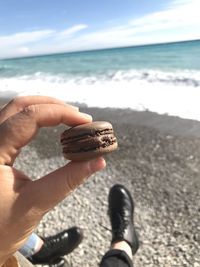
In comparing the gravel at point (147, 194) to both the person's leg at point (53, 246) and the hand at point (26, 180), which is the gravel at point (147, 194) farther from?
the hand at point (26, 180)

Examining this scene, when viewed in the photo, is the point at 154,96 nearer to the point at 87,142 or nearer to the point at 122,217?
the point at 122,217

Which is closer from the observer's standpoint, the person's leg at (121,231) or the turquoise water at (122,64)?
the person's leg at (121,231)

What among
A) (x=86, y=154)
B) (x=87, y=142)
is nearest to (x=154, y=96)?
(x=87, y=142)

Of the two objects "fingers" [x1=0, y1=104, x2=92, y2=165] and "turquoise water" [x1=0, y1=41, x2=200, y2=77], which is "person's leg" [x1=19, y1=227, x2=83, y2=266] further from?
"turquoise water" [x1=0, y1=41, x2=200, y2=77]

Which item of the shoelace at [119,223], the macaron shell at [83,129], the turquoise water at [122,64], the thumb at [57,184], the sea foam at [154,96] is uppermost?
the macaron shell at [83,129]

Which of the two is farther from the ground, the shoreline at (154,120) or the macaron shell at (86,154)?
the macaron shell at (86,154)

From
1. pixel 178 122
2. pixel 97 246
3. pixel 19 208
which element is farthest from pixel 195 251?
pixel 178 122

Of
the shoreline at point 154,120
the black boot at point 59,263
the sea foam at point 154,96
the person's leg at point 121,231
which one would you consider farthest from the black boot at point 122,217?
the sea foam at point 154,96

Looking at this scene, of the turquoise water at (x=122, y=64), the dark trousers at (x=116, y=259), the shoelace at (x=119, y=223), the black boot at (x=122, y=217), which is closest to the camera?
the dark trousers at (x=116, y=259)

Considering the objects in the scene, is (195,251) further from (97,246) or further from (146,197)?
(146,197)
